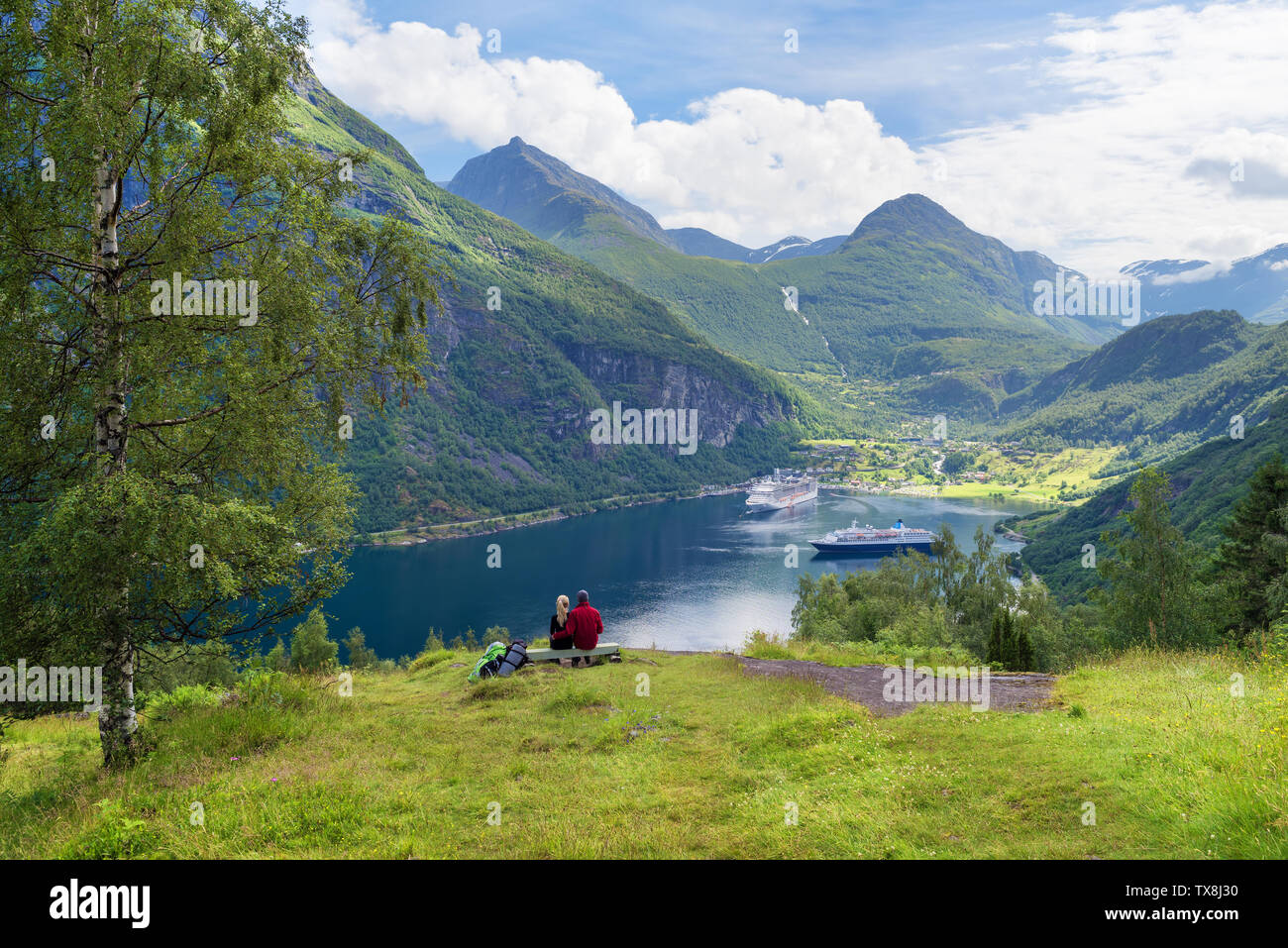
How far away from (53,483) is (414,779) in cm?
633

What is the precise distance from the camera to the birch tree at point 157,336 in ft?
26.8

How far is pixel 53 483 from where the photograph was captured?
892 centimetres

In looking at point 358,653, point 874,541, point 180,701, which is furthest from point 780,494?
point 180,701

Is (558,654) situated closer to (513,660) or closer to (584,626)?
(584,626)

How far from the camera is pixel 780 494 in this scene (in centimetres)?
17612

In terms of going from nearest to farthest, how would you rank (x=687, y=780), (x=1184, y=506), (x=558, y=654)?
(x=687, y=780) → (x=558, y=654) → (x=1184, y=506)

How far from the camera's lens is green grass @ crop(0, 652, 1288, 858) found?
579 centimetres

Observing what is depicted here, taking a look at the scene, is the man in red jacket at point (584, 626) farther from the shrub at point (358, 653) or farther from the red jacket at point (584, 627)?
the shrub at point (358, 653)

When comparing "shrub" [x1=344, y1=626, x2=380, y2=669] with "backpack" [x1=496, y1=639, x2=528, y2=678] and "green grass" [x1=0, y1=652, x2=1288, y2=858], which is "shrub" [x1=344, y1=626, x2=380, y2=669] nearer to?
"backpack" [x1=496, y1=639, x2=528, y2=678]

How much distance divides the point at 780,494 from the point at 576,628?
541ft

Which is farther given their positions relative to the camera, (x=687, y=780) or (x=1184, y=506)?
(x=1184, y=506)

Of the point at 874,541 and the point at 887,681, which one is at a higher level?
the point at 887,681

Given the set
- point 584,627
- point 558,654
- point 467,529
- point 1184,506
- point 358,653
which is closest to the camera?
point 558,654
